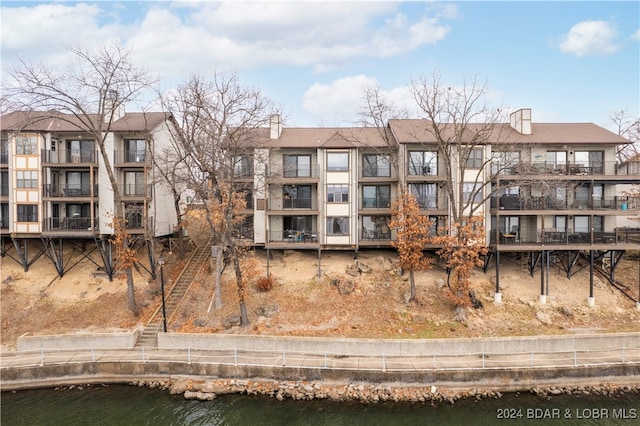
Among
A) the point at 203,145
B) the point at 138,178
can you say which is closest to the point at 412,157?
the point at 203,145

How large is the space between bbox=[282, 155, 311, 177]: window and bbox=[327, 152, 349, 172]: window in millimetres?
1802

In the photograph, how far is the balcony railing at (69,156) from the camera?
26.3m

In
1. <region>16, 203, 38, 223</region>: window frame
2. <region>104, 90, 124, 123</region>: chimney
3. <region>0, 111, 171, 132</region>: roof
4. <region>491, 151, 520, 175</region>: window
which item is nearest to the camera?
<region>104, 90, 124, 123</region>: chimney

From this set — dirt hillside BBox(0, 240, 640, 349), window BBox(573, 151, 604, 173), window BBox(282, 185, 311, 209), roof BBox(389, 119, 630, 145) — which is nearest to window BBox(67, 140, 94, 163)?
dirt hillside BBox(0, 240, 640, 349)

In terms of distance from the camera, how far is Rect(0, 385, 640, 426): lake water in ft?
50.9

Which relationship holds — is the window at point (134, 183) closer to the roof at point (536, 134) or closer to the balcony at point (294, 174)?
the balcony at point (294, 174)

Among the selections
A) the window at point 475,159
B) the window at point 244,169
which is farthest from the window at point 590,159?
the window at point 244,169

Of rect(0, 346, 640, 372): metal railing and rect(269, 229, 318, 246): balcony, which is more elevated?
rect(269, 229, 318, 246): balcony

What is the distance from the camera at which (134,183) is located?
28234 mm

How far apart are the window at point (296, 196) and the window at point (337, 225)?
213cm

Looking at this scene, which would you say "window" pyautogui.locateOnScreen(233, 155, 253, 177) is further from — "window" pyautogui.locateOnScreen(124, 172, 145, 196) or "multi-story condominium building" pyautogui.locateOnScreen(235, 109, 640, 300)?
"window" pyautogui.locateOnScreen(124, 172, 145, 196)

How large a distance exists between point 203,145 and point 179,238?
9008 mm

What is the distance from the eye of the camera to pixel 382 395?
16.9m

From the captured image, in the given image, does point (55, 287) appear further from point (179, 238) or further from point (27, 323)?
point (179, 238)
